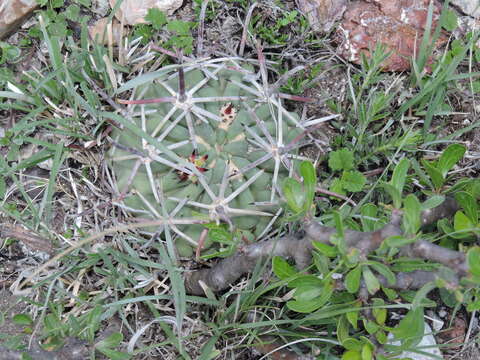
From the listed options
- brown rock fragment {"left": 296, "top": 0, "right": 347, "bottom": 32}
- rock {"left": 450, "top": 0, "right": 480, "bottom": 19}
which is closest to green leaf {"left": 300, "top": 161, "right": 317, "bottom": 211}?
brown rock fragment {"left": 296, "top": 0, "right": 347, "bottom": 32}

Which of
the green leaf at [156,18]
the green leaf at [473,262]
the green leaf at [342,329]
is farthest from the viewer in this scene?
the green leaf at [156,18]

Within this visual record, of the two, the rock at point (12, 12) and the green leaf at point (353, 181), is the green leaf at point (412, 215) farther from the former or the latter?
the rock at point (12, 12)

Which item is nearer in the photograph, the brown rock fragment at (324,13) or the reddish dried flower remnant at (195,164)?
the reddish dried flower remnant at (195,164)

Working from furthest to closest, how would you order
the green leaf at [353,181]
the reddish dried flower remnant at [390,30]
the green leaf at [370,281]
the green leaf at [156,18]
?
the reddish dried flower remnant at [390,30]
the green leaf at [156,18]
the green leaf at [353,181]
the green leaf at [370,281]

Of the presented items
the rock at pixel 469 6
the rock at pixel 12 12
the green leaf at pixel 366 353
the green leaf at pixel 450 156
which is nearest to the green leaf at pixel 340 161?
the green leaf at pixel 450 156

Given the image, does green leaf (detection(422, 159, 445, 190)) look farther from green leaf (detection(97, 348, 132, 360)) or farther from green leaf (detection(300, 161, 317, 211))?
green leaf (detection(97, 348, 132, 360))
